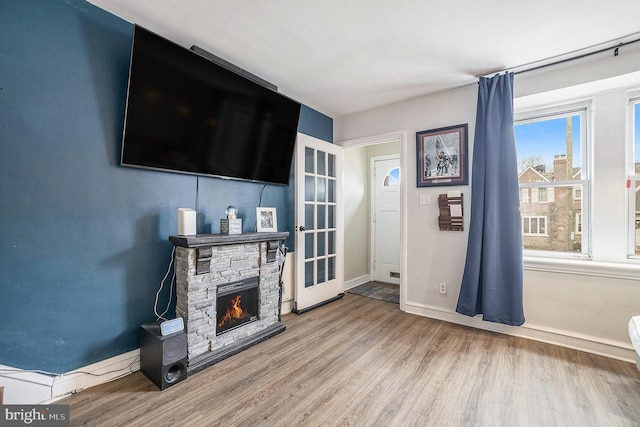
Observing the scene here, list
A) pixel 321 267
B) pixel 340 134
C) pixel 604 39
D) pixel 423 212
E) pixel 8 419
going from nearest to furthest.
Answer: pixel 8 419 < pixel 604 39 < pixel 423 212 < pixel 321 267 < pixel 340 134

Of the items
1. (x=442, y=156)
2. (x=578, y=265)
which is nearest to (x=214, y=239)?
(x=442, y=156)

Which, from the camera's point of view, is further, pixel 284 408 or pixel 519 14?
pixel 519 14

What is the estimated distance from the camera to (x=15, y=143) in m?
1.58

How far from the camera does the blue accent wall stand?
5.18 feet

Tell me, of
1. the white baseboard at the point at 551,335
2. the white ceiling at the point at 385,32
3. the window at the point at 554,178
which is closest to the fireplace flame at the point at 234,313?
the white baseboard at the point at 551,335

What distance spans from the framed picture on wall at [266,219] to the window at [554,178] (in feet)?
8.77

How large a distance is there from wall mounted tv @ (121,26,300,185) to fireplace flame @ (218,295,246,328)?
3.71 ft

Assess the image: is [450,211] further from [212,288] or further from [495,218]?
[212,288]

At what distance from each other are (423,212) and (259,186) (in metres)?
1.91

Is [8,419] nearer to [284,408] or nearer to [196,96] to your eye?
[284,408]

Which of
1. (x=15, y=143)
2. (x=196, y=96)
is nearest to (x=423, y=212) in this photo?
(x=196, y=96)

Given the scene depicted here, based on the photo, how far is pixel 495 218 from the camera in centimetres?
266

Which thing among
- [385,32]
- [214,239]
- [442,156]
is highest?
[385,32]

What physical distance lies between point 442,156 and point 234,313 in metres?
2.71
